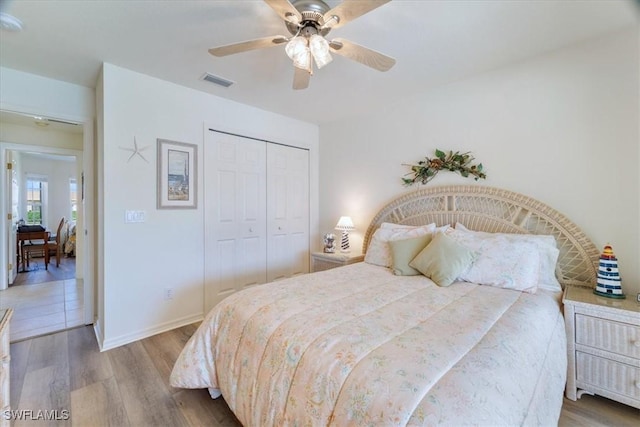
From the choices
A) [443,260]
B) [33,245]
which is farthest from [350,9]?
[33,245]

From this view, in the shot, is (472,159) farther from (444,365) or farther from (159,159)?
(159,159)

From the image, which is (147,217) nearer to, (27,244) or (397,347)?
(397,347)

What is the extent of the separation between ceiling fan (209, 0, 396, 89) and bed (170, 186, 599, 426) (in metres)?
1.43

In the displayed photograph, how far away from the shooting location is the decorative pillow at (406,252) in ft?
7.52

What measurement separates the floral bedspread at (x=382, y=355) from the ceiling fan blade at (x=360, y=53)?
1.48 m

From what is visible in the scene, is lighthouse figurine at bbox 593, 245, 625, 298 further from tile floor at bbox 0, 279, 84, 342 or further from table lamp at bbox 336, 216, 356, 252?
tile floor at bbox 0, 279, 84, 342

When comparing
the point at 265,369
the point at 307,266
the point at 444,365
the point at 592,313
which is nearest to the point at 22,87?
the point at 265,369

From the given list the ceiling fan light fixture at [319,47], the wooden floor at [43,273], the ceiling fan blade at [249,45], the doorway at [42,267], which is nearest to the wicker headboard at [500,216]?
the ceiling fan light fixture at [319,47]

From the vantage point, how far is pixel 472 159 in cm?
266

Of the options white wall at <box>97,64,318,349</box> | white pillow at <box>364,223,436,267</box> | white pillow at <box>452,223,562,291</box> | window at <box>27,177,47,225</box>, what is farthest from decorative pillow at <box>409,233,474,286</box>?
window at <box>27,177,47,225</box>

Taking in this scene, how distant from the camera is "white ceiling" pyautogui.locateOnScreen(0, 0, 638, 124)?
1734 mm

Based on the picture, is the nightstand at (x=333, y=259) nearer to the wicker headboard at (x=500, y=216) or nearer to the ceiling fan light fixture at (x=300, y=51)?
the wicker headboard at (x=500, y=216)

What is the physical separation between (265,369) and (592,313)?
1975 millimetres

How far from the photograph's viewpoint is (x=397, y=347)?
1120mm
